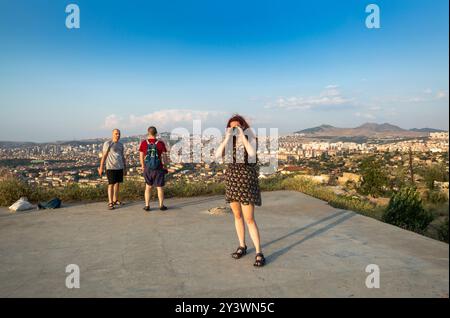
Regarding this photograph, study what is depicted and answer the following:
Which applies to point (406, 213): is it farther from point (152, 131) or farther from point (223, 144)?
point (152, 131)

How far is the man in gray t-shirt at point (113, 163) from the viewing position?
7.71 metres

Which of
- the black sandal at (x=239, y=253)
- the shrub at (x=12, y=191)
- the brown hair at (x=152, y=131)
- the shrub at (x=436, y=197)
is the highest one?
the brown hair at (x=152, y=131)

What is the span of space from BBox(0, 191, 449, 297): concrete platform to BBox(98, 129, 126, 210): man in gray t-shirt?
723mm

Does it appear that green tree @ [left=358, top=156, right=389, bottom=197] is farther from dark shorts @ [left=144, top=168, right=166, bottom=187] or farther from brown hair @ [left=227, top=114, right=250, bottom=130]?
brown hair @ [left=227, top=114, right=250, bottom=130]

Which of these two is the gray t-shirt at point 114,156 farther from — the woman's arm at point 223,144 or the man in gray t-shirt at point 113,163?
the woman's arm at point 223,144

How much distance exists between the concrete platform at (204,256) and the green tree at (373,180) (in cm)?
1424

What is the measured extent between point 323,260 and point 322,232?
1.52 m

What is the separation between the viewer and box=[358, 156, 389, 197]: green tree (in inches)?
796

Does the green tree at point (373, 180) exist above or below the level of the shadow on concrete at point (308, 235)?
below

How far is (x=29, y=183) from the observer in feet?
29.2

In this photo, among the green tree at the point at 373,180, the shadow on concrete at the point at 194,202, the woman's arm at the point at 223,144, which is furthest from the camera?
the green tree at the point at 373,180

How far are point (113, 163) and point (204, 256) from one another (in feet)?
13.2

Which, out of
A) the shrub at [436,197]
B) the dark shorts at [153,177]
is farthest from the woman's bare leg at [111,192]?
the shrub at [436,197]
